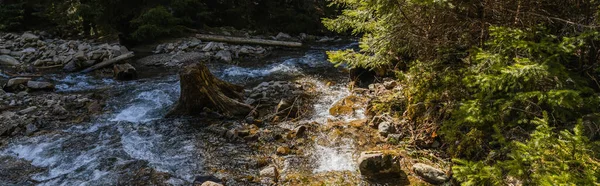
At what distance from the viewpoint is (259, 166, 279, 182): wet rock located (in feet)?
16.1

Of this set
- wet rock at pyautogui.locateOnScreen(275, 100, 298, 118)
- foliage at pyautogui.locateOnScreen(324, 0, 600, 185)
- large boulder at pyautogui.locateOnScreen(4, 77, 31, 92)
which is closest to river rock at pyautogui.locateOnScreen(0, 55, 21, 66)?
large boulder at pyautogui.locateOnScreen(4, 77, 31, 92)

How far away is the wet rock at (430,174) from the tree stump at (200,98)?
3.90 metres

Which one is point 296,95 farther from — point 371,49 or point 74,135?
point 74,135

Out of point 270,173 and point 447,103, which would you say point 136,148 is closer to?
point 270,173

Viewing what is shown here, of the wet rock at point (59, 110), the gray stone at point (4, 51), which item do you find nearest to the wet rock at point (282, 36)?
the wet rock at point (59, 110)

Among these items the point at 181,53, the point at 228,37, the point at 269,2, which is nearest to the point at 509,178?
the point at 181,53

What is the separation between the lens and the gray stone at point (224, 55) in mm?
13373

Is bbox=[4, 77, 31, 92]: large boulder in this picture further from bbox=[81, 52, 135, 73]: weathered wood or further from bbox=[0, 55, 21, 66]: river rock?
bbox=[0, 55, 21, 66]: river rock

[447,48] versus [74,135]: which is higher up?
[447,48]

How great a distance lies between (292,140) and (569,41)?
13.8ft

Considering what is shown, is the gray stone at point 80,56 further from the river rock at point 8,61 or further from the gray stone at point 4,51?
the gray stone at point 4,51

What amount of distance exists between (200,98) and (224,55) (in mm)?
6334

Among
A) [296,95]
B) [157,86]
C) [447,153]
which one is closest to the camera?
[447,153]

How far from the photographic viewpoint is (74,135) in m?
6.67
